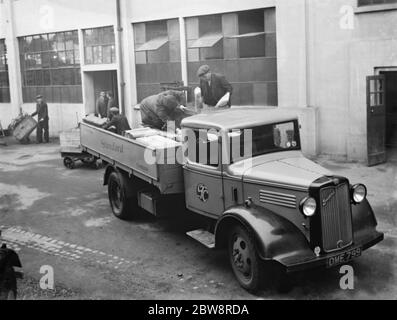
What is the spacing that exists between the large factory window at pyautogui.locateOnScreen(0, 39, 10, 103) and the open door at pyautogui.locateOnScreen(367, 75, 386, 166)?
57.5 ft

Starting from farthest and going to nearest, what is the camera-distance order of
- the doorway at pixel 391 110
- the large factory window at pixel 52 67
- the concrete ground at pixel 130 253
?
the large factory window at pixel 52 67 < the doorway at pixel 391 110 < the concrete ground at pixel 130 253

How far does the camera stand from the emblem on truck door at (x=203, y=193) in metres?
7.35

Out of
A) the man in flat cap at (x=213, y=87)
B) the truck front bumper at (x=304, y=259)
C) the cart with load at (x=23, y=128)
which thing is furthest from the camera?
the cart with load at (x=23, y=128)

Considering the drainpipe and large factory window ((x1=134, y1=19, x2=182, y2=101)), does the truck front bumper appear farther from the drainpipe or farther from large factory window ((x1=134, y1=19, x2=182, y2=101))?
the drainpipe

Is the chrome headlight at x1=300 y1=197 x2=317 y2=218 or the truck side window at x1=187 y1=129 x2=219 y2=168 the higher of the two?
the truck side window at x1=187 y1=129 x2=219 y2=168

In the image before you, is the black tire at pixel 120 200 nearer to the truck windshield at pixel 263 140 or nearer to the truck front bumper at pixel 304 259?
the truck windshield at pixel 263 140

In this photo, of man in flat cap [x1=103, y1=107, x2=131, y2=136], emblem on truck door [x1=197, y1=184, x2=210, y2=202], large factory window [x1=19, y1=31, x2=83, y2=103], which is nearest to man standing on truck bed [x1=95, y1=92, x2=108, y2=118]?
large factory window [x1=19, y1=31, x2=83, y2=103]

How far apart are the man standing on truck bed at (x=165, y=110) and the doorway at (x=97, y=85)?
10.4m

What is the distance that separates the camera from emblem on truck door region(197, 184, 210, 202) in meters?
7.35

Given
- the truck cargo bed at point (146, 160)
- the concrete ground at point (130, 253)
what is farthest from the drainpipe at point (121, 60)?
the truck cargo bed at point (146, 160)

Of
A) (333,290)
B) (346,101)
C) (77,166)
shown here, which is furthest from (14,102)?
(333,290)

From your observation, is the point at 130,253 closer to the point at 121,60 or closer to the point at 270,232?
the point at 270,232

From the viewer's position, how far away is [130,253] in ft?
25.7

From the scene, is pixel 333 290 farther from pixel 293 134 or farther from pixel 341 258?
pixel 293 134
